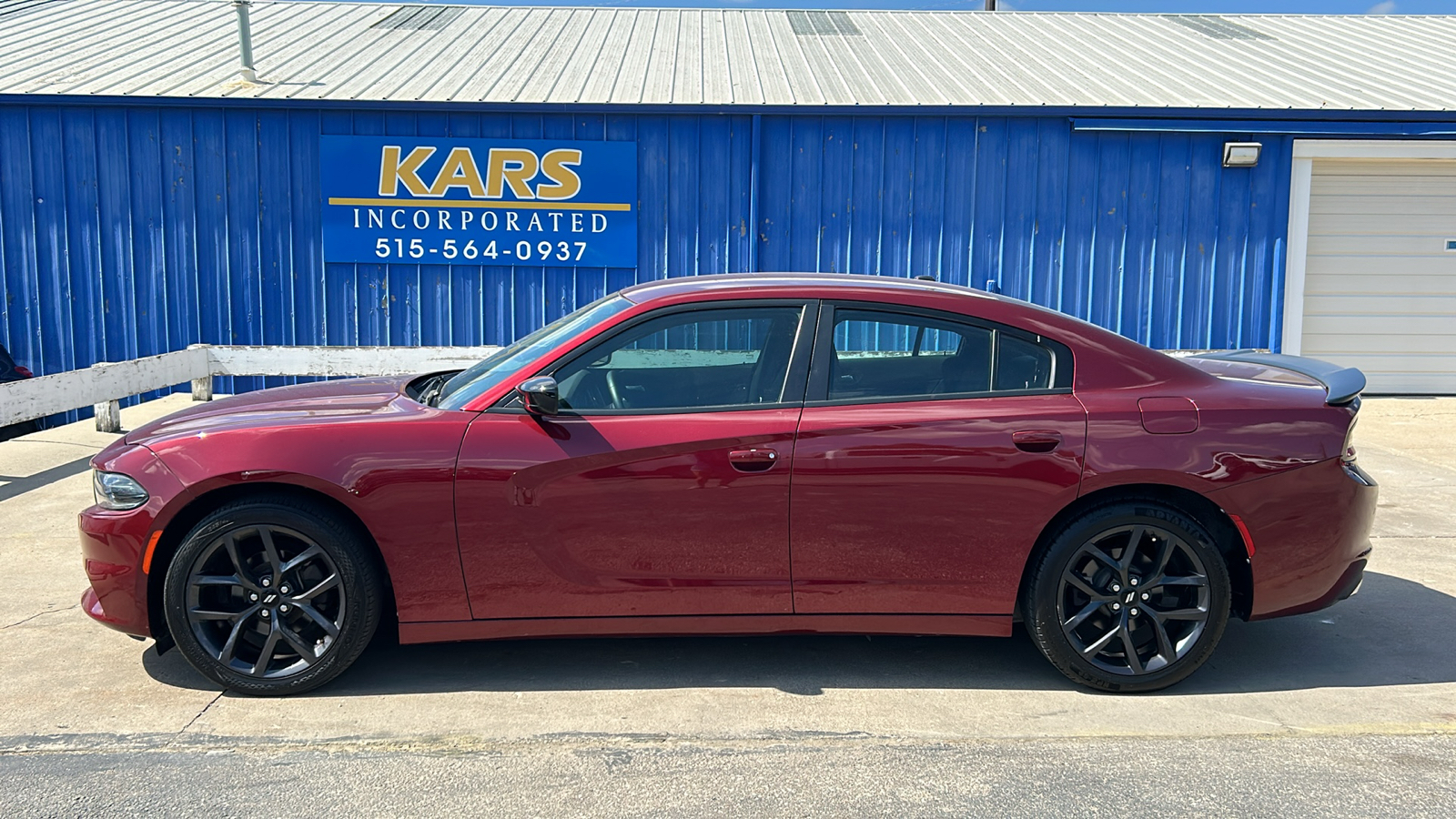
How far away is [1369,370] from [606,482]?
11038 millimetres

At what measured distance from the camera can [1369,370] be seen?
39.2ft

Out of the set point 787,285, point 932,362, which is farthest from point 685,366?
point 932,362

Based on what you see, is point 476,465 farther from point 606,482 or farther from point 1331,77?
point 1331,77

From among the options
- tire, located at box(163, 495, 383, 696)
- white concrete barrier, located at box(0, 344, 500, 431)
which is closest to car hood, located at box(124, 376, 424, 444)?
tire, located at box(163, 495, 383, 696)

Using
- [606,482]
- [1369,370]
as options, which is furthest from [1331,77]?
[606,482]

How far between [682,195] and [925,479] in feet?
25.1

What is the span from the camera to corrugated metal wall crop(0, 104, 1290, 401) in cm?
1094

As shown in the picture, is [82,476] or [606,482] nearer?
[606,482]

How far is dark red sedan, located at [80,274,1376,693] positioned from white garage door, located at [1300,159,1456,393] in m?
8.84

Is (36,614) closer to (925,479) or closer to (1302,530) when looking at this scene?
(925,479)

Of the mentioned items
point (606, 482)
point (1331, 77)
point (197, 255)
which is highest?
point (1331, 77)

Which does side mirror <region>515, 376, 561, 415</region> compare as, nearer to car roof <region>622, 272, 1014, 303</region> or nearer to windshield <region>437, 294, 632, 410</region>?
windshield <region>437, 294, 632, 410</region>

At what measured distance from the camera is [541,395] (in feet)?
12.3

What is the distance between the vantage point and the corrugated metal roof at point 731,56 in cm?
1109
